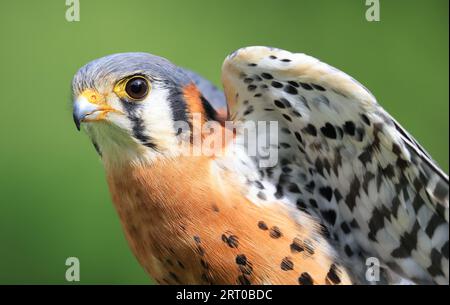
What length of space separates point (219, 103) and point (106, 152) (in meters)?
0.93

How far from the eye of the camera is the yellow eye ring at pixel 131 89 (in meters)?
3.02

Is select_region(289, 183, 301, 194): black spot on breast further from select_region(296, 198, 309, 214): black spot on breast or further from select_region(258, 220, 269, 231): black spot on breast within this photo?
select_region(258, 220, 269, 231): black spot on breast

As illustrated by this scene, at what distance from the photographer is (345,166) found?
3047mm

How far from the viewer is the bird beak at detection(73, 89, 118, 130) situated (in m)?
2.98

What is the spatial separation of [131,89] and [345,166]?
815 mm

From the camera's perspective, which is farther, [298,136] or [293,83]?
[298,136]

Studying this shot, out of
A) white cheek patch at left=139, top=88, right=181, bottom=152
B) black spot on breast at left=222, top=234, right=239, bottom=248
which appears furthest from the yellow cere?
black spot on breast at left=222, top=234, right=239, bottom=248

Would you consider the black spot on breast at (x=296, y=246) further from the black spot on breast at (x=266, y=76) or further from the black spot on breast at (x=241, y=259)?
the black spot on breast at (x=266, y=76)

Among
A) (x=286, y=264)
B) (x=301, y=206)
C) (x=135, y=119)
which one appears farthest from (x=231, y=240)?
(x=135, y=119)

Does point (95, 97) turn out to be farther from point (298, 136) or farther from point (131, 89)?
point (298, 136)

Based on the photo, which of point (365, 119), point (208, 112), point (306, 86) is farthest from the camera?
point (208, 112)

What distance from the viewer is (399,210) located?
9.77ft

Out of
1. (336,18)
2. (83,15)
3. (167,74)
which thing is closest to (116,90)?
(167,74)

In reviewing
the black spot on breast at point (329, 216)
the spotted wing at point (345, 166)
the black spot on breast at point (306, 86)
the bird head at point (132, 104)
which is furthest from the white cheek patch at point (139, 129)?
the black spot on breast at point (329, 216)
